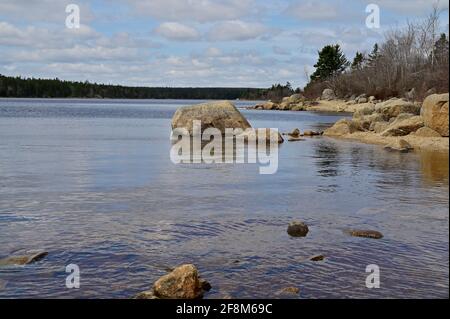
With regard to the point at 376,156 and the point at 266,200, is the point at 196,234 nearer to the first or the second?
the point at 266,200

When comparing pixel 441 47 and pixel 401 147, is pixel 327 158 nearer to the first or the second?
pixel 401 147

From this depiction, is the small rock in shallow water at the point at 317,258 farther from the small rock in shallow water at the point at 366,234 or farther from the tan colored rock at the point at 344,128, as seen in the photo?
the tan colored rock at the point at 344,128

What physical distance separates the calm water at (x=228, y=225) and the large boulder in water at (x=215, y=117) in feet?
50.3

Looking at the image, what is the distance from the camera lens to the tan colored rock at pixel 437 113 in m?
27.4

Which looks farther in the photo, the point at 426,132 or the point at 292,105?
the point at 292,105

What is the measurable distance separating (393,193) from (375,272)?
6798mm

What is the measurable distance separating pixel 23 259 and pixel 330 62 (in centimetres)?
11219

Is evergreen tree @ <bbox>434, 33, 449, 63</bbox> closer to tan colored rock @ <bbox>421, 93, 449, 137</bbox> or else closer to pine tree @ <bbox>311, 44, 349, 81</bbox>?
pine tree @ <bbox>311, 44, 349, 81</bbox>

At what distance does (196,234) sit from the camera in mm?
10250

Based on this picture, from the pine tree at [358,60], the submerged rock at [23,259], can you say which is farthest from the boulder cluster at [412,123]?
the pine tree at [358,60]

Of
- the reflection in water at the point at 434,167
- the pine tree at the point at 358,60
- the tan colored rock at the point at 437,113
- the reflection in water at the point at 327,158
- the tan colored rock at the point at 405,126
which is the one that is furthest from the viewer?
the pine tree at the point at 358,60

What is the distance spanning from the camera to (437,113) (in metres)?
27.5

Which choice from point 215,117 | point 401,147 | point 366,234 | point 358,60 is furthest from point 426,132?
point 358,60
